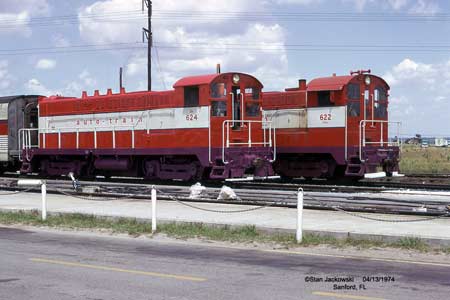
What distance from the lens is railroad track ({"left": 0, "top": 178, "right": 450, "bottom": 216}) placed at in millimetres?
15266

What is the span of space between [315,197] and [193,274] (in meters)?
9.37

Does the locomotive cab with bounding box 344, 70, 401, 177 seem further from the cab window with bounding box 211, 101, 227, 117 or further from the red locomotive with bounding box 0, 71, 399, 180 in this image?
the cab window with bounding box 211, 101, 227, 117

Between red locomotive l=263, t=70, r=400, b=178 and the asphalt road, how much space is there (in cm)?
1253

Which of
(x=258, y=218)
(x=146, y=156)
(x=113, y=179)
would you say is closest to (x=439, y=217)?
(x=258, y=218)

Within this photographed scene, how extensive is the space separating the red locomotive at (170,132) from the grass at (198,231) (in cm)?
791

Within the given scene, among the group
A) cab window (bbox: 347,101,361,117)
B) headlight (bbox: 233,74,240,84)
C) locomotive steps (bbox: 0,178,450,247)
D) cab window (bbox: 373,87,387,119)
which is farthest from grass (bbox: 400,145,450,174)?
locomotive steps (bbox: 0,178,450,247)

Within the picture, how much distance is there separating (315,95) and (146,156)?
270 inches

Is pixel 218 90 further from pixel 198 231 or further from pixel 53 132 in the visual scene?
pixel 198 231

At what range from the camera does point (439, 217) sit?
508 inches

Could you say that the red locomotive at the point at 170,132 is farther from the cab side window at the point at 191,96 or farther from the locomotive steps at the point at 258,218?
the locomotive steps at the point at 258,218

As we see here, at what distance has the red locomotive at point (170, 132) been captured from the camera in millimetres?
22863

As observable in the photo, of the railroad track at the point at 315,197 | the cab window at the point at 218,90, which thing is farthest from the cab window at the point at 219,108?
the railroad track at the point at 315,197

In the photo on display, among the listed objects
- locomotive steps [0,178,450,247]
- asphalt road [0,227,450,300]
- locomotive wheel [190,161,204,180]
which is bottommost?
asphalt road [0,227,450,300]

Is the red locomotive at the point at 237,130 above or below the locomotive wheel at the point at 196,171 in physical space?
above
